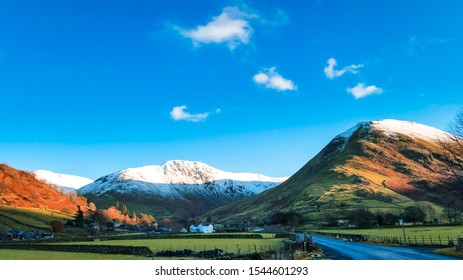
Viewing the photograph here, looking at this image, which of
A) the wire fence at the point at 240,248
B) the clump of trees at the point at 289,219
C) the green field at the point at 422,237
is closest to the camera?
the wire fence at the point at 240,248

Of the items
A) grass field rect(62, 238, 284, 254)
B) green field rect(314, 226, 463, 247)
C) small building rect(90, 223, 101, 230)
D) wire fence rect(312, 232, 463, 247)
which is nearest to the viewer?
wire fence rect(312, 232, 463, 247)

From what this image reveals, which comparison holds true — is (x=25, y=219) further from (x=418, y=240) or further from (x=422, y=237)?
(x=422, y=237)

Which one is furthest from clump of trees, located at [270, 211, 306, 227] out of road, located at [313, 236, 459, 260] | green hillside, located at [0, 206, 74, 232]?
road, located at [313, 236, 459, 260]

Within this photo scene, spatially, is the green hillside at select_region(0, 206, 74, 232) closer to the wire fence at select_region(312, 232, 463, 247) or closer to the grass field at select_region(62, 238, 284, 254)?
the grass field at select_region(62, 238, 284, 254)

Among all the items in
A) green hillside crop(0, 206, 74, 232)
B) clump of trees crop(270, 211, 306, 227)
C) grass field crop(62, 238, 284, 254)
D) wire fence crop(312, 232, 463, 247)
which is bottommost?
grass field crop(62, 238, 284, 254)

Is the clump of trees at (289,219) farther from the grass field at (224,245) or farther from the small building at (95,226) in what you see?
the grass field at (224,245)

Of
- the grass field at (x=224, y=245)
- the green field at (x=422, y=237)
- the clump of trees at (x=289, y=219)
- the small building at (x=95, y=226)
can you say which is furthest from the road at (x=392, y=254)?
the small building at (x=95, y=226)

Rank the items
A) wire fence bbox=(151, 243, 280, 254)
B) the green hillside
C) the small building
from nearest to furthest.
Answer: wire fence bbox=(151, 243, 280, 254), the green hillside, the small building

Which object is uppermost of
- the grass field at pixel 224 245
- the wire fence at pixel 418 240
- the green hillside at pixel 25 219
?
the green hillside at pixel 25 219

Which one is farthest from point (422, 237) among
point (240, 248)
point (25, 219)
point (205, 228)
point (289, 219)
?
point (25, 219)
